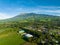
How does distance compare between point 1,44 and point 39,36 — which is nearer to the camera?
point 1,44

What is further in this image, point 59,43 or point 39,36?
point 39,36

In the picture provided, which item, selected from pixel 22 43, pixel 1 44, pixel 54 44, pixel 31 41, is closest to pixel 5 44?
pixel 1 44

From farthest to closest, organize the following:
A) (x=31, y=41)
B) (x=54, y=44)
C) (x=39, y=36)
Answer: (x=39, y=36) → (x=31, y=41) → (x=54, y=44)

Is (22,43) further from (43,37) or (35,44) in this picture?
(43,37)

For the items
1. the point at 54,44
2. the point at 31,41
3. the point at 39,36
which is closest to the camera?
the point at 54,44

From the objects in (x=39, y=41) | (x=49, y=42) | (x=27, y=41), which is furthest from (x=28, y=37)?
(x=49, y=42)

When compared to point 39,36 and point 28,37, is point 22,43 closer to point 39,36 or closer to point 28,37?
point 28,37

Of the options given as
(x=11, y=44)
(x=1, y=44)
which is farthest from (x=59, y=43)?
(x=1, y=44)
